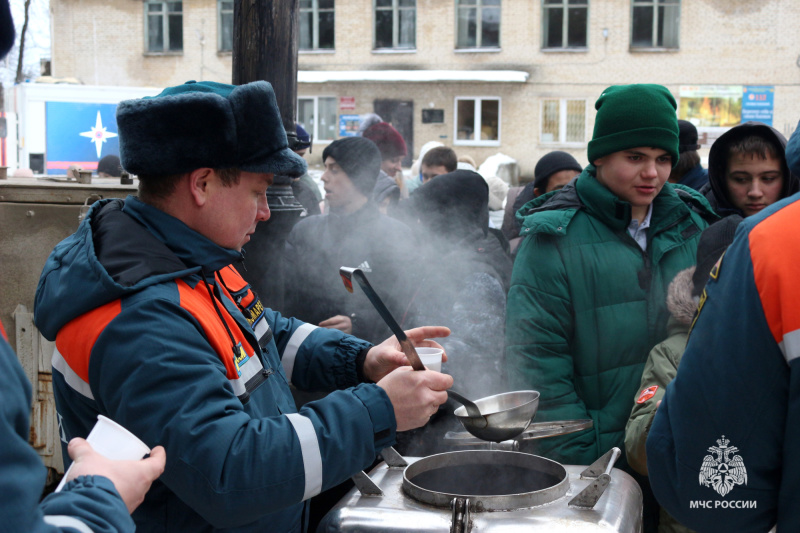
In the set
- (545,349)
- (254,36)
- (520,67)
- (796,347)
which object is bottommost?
(545,349)

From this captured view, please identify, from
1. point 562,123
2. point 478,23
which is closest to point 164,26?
point 478,23

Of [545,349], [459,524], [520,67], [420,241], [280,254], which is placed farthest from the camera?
[520,67]

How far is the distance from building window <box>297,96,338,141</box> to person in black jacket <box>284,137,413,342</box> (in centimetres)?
2230

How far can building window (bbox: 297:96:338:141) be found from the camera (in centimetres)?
2628

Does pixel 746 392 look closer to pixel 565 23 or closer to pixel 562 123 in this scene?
pixel 562 123

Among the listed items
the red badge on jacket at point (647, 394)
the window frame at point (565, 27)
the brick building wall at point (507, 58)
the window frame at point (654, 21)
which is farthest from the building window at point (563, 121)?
the red badge on jacket at point (647, 394)

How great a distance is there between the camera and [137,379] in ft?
4.75

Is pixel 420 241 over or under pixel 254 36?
under

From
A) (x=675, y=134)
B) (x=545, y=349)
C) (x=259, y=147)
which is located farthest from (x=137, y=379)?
(x=675, y=134)

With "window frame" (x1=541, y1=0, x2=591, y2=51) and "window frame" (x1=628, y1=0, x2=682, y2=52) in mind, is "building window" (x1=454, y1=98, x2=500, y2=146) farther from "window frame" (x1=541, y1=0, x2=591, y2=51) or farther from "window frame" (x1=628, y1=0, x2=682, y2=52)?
"window frame" (x1=628, y1=0, x2=682, y2=52)

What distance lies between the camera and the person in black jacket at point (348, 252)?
3754 millimetres

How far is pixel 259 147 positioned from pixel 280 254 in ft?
5.06

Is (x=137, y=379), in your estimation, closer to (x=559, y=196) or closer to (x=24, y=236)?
(x=559, y=196)

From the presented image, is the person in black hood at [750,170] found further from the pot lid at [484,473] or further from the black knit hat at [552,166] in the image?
the black knit hat at [552,166]
